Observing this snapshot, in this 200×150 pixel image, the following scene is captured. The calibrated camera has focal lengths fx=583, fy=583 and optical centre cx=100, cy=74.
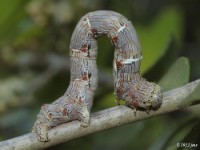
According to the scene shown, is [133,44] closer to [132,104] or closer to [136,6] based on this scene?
[132,104]

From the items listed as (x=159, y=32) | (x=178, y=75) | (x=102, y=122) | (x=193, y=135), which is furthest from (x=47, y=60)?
(x=193, y=135)

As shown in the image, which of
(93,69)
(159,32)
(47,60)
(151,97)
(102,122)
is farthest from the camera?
(159,32)

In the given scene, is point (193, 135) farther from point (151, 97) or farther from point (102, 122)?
point (102, 122)

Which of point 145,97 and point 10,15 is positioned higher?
point 10,15

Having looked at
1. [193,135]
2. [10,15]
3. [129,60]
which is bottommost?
[193,135]

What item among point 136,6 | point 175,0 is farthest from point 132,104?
point 175,0

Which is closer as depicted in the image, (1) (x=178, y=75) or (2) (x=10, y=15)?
(1) (x=178, y=75)

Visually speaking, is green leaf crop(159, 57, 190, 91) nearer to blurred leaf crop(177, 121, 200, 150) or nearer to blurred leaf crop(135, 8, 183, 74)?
blurred leaf crop(177, 121, 200, 150)

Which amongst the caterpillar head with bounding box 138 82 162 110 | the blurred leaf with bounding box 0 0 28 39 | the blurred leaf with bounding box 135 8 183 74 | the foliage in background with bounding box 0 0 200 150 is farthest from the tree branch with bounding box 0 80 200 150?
the blurred leaf with bounding box 135 8 183 74
